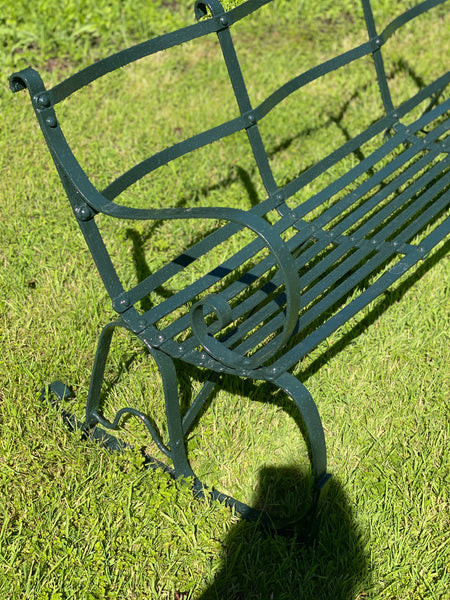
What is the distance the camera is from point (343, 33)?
15.7 feet

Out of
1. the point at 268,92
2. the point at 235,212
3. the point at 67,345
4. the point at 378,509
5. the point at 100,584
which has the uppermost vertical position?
the point at 235,212

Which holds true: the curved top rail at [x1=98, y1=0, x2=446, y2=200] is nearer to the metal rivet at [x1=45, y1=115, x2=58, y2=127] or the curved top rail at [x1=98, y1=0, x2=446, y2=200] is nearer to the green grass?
the metal rivet at [x1=45, y1=115, x2=58, y2=127]

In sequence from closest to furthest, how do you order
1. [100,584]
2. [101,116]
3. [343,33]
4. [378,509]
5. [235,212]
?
1. [235,212]
2. [100,584]
3. [378,509]
4. [101,116]
5. [343,33]

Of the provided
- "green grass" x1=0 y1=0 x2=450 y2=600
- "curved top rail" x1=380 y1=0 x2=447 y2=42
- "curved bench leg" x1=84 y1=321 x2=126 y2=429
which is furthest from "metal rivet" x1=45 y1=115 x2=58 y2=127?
"curved top rail" x1=380 y1=0 x2=447 y2=42

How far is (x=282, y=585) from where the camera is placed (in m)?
1.96

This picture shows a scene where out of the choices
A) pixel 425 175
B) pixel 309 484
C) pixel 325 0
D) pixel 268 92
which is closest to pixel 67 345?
pixel 309 484

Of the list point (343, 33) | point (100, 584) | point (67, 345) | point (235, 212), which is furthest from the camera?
point (343, 33)

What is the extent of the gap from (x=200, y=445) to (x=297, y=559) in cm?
50

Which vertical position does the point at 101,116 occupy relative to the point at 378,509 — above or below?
above

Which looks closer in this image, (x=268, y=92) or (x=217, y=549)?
(x=217, y=549)

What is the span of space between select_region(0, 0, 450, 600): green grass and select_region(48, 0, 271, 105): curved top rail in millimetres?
1065

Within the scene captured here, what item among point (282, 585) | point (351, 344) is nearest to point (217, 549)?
point (282, 585)

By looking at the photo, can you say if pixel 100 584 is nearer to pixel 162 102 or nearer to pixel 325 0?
pixel 162 102

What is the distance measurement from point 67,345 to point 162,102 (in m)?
1.97
